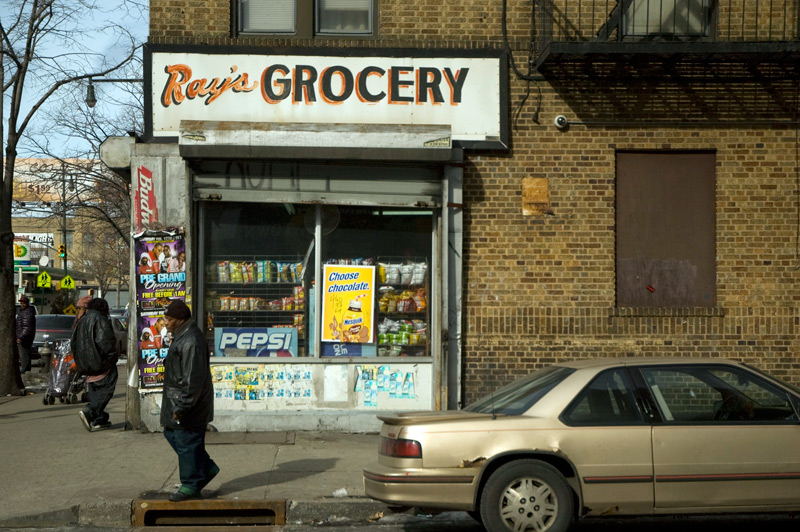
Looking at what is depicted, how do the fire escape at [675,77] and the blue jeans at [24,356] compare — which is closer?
the fire escape at [675,77]

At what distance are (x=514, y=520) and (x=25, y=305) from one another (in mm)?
16296

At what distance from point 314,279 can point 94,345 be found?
2.95 m

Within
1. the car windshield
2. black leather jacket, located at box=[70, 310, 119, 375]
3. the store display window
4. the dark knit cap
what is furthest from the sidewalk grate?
black leather jacket, located at box=[70, 310, 119, 375]

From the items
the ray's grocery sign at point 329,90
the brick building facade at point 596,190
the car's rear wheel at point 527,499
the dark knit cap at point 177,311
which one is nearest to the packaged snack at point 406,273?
the brick building facade at point 596,190

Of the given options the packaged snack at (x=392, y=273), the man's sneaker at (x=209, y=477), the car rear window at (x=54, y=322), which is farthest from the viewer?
the car rear window at (x=54, y=322)

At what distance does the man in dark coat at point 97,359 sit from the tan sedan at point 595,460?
19.6 ft

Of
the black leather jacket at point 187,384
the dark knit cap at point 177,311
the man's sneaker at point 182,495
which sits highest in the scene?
the dark knit cap at point 177,311

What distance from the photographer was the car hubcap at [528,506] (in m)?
6.52

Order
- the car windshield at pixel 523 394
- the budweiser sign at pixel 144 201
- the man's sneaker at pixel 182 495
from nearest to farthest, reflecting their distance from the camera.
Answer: the car windshield at pixel 523 394, the man's sneaker at pixel 182 495, the budweiser sign at pixel 144 201

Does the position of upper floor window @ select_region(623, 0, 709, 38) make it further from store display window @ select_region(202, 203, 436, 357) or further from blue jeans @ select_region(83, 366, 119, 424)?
blue jeans @ select_region(83, 366, 119, 424)

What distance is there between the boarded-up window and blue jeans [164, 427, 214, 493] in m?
5.82

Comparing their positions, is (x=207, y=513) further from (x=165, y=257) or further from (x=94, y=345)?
(x=94, y=345)

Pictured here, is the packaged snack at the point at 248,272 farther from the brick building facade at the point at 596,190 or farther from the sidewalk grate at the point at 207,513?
the sidewalk grate at the point at 207,513

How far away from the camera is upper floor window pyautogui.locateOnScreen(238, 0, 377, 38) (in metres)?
11.5
